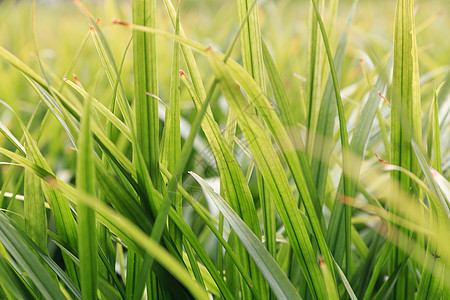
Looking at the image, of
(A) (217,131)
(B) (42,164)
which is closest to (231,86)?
(A) (217,131)

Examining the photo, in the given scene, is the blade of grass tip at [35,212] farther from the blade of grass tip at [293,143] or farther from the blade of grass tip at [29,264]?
the blade of grass tip at [293,143]

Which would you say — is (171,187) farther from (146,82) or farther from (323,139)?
(323,139)

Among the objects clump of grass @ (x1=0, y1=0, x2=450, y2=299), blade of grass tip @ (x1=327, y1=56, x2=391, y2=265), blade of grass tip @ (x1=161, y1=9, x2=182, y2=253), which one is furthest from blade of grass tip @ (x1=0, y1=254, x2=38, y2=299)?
blade of grass tip @ (x1=327, y1=56, x2=391, y2=265)

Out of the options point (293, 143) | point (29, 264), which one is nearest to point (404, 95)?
point (293, 143)

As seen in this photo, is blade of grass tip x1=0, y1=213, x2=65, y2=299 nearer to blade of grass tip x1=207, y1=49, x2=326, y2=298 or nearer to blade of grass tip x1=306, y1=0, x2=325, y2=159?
blade of grass tip x1=207, y1=49, x2=326, y2=298

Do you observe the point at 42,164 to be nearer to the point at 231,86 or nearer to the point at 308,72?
the point at 231,86

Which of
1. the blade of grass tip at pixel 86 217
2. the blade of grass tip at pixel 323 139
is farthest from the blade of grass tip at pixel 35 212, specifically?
the blade of grass tip at pixel 323 139
